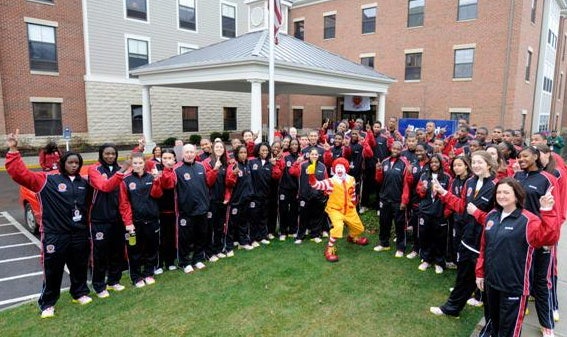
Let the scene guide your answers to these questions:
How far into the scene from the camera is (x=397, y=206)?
6672 millimetres

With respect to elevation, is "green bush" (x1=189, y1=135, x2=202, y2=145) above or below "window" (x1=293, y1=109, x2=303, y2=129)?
below

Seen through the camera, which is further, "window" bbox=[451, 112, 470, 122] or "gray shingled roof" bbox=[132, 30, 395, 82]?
"window" bbox=[451, 112, 470, 122]

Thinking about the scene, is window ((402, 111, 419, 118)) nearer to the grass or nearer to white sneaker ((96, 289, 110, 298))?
the grass

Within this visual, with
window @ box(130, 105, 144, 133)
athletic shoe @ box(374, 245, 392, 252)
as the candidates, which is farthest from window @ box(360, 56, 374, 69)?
athletic shoe @ box(374, 245, 392, 252)

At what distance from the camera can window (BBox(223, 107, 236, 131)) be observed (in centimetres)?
2758

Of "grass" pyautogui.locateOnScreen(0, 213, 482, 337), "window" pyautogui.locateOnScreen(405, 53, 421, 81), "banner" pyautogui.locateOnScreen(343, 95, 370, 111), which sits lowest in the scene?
"grass" pyautogui.locateOnScreen(0, 213, 482, 337)

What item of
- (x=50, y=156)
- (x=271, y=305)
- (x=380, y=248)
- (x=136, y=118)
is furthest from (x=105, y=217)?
(x=136, y=118)

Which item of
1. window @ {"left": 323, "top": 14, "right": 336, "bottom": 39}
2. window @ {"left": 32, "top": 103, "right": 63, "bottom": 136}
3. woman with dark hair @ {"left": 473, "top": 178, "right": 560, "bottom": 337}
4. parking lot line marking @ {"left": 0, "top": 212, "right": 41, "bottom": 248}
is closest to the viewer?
woman with dark hair @ {"left": 473, "top": 178, "right": 560, "bottom": 337}

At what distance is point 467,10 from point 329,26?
30.0 ft

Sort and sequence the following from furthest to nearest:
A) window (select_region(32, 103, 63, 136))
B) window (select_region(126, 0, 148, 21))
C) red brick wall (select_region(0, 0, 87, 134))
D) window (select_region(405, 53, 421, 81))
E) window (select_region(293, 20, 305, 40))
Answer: window (select_region(293, 20, 305, 40))
window (select_region(405, 53, 421, 81))
window (select_region(126, 0, 148, 21))
window (select_region(32, 103, 63, 136))
red brick wall (select_region(0, 0, 87, 134))

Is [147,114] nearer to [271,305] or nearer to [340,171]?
[340,171]

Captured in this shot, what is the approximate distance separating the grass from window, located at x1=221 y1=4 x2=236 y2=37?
2379cm

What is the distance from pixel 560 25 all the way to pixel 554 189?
101 ft

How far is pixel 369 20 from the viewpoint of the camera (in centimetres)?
2473
